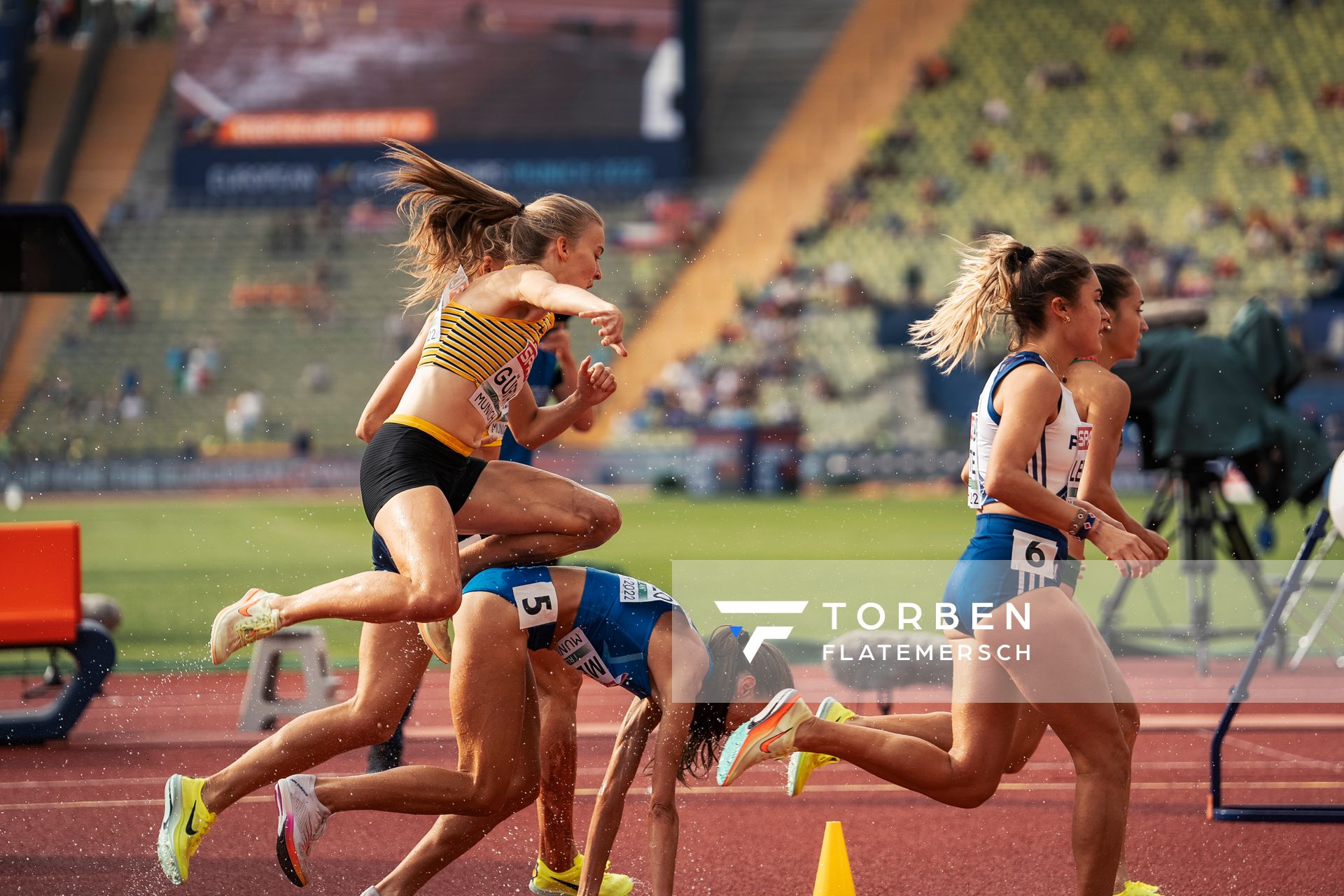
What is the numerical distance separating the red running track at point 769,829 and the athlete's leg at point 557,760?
0.24 m

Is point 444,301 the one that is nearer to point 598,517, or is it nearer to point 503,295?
point 503,295

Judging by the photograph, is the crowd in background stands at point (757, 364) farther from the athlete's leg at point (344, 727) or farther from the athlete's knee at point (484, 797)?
the athlete's knee at point (484, 797)

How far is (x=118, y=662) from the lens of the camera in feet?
32.9

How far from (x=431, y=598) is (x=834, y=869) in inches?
58.7

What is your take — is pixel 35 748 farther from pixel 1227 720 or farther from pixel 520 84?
pixel 520 84

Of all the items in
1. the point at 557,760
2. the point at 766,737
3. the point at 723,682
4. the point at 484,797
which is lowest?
the point at 557,760

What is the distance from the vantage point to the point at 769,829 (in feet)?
19.1

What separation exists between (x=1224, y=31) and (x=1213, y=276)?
362 inches

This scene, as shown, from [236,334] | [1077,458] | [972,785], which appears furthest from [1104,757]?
[236,334]

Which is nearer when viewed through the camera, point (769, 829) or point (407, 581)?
point (407, 581)

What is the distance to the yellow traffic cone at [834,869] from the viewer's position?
4.49 metres

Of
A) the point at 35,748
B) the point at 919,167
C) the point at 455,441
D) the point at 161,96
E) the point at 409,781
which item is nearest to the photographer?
the point at 409,781

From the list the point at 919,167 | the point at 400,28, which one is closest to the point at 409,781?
the point at 919,167

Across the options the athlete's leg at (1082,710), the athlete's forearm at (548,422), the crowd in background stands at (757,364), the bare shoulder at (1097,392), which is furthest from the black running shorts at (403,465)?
the crowd in background stands at (757,364)
